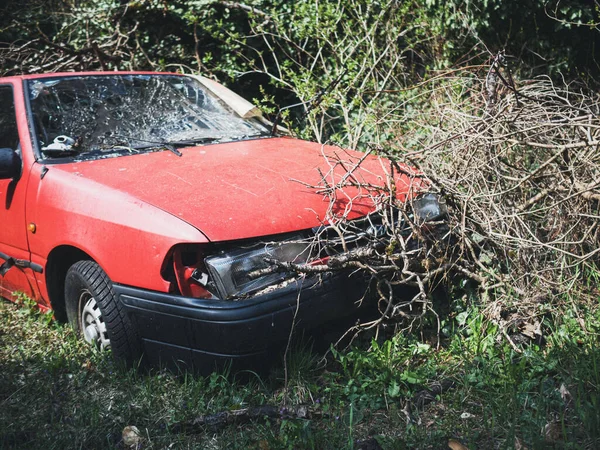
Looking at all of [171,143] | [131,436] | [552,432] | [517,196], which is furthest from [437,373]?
[171,143]

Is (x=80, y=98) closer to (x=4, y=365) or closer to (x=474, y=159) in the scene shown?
(x=4, y=365)

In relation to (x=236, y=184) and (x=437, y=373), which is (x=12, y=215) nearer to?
(x=236, y=184)

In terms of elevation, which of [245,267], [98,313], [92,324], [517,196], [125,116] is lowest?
[92,324]

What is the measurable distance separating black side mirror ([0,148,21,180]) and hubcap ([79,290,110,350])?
874 mm

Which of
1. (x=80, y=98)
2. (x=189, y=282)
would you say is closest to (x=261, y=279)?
(x=189, y=282)

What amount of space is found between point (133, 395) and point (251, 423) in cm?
65

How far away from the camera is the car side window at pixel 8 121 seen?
4242 millimetres

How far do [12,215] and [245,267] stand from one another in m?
1.81

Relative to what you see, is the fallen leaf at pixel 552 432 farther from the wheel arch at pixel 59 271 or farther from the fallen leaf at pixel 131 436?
the wheel arch at pixel 59 271

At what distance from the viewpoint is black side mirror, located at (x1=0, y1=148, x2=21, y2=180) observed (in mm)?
3963

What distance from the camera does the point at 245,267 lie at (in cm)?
321

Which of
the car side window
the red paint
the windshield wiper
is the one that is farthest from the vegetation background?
the windshield wiper

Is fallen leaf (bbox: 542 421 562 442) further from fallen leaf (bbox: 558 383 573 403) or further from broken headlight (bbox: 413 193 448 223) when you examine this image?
broken headlight (bbox: 413 193 448 223)

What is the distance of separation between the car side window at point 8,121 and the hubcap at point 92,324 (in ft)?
3.68
